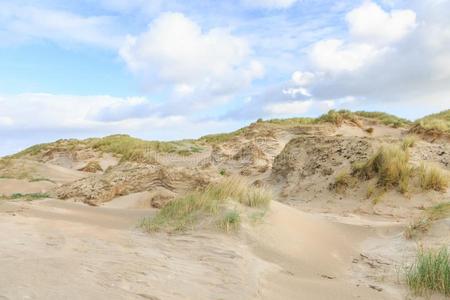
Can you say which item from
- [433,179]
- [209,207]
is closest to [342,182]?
[433,179]

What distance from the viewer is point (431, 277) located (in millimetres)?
5000

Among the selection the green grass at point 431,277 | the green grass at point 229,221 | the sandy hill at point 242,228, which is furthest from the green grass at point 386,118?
the green grass at point 431,277

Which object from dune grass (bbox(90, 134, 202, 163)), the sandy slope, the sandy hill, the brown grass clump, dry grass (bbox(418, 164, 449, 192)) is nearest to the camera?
the sandy slope

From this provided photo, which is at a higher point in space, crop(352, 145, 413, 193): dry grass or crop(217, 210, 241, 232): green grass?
crop(352, 145, 413, 193): dry grass

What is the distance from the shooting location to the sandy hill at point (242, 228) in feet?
14.8

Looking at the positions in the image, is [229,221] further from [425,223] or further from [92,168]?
[92,168]

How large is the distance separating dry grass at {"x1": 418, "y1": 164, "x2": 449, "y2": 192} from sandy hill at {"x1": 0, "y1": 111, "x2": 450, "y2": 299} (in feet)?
0.09

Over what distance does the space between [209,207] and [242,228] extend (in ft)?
2.89

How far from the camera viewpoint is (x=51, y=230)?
6898 mm

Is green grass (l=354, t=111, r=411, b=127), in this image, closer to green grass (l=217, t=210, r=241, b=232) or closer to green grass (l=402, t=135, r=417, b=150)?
green grass (l=402, t=135, r=417, b=150)

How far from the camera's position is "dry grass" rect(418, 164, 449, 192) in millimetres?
10523

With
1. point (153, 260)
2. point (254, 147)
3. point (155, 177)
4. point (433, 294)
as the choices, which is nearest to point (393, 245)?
point (433, 294)

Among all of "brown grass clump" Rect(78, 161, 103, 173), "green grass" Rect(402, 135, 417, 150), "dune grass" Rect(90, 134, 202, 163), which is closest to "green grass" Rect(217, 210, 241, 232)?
"green grass" Rect(402, 135, 417, 150)

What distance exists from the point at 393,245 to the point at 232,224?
2.23 m
